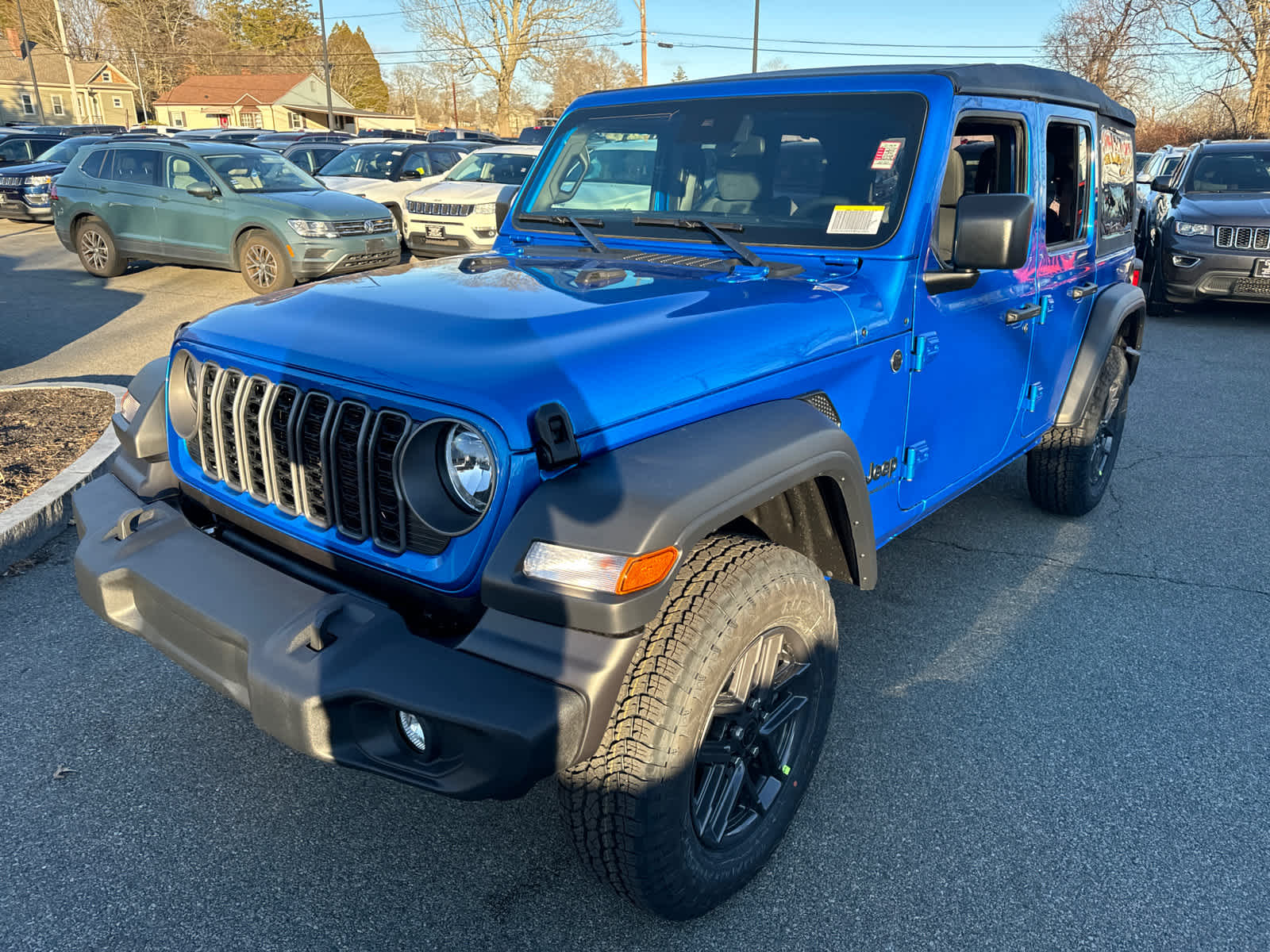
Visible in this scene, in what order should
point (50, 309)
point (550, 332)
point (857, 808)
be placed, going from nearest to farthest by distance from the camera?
point (550, 332) → point (857, 808) → point (50, 309)

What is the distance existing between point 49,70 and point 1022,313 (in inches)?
3349

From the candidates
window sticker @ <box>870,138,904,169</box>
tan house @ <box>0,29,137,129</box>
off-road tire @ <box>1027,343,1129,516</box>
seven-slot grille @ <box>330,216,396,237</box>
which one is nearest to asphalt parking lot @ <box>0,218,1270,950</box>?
off-road tire @ <box>1027,343,1129,516</box>

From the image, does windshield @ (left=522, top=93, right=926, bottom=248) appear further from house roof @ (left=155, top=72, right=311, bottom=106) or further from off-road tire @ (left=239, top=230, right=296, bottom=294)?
house roof @ (left=155, top=72, right=311, bottom=106)

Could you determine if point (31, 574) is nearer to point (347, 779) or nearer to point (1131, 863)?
point (347, 779)

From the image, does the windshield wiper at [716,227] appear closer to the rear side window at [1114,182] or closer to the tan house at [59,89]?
the rear side window at [1114,182]

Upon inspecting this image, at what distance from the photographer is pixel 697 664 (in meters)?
1.93

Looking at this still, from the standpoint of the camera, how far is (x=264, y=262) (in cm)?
1030

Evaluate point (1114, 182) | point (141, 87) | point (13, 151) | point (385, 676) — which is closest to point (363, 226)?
point (1114, 182)

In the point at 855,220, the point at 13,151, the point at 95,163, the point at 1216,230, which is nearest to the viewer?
the point at 855,220

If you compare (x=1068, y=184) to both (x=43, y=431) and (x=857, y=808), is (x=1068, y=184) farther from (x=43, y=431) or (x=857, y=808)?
(x=43, y=431)

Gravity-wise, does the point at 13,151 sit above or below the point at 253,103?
below

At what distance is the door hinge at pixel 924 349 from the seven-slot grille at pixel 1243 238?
8.32 metres

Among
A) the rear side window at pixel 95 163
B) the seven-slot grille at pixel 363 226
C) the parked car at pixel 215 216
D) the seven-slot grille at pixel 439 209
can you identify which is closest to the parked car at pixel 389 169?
the seven-slot grille at pixel 439 209

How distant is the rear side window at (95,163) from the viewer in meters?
11.2
